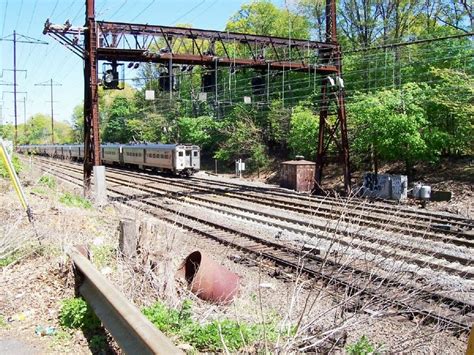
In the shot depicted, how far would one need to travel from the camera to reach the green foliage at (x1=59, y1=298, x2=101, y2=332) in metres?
4.82

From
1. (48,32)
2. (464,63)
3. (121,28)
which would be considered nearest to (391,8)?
(464,63)

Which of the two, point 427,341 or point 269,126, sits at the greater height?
point 269,126

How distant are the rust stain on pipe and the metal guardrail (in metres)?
1.57

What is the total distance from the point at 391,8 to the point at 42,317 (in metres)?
45.3

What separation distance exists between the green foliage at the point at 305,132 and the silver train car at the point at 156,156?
8.14 m

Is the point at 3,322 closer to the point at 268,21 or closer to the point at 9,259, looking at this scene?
the point at 9,259

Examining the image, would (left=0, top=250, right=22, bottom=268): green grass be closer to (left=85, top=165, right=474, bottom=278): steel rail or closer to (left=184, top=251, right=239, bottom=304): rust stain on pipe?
(left=184, top=251, right=239, bottom=304): rust stain on pipe

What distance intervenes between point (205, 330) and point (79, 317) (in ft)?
4.22

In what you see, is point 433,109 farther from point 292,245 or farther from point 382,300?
point 382,300

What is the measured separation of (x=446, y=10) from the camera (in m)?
39.2

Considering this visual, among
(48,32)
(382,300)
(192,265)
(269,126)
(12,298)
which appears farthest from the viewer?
(269,126)

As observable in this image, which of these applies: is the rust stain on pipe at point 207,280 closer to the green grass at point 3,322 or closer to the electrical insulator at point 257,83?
the green grass at point 3,322

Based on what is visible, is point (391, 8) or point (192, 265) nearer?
point (192, 265)

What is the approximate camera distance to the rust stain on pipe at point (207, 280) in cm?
648
